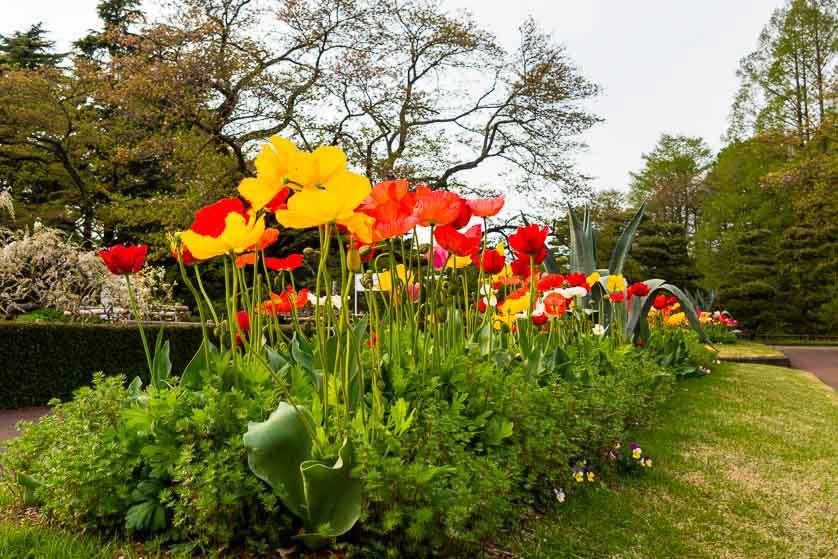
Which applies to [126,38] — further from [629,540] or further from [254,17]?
[629,540]

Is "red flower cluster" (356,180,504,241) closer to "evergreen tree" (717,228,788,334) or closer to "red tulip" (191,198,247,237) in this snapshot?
"red tulip" (191,198,247,237)

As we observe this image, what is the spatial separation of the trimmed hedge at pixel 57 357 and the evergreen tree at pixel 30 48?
20.2 m

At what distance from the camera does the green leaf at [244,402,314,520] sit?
5.08 feet

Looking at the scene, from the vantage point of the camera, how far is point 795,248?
Answer: 22.2m

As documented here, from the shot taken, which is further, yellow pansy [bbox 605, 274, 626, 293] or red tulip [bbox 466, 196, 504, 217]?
yellow pansy [bbox 605, 274, 626, 293]

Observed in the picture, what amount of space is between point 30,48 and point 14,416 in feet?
73.9

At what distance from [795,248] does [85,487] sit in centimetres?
2478

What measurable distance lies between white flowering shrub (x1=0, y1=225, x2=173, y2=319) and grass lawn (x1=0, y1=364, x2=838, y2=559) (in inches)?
379

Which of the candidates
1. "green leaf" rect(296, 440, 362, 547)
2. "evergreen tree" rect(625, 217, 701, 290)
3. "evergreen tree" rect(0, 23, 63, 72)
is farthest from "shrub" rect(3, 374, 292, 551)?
"evergreen tree" rect(0, 23, 63, 72)

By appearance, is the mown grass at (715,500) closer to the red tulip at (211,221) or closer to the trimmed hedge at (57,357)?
the red tulip at (211,221)

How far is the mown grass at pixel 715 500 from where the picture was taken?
7.12 feet

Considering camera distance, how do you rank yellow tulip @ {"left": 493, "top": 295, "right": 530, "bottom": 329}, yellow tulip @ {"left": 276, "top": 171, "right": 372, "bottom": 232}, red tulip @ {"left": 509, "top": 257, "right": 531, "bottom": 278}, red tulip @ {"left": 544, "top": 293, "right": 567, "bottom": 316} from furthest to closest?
red tulip @ {"left": 544, "top": 293, "right": 567, "bottom": 316}
yellow tulip @ {"left": 493, "top": 295, "right": 530, "bottom": 329}
red tulip @ {"left": 509, "top": 257, "right": 531, "bottom": 278}
yellow tulip @ {"left": 276, "top": 171, "right": 372, "bottom": 232}

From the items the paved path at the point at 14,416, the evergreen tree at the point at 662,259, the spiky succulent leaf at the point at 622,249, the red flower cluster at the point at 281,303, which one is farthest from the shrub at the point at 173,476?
the evergreen tree at the point at 662,259

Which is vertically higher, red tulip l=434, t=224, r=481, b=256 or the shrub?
red tulip l=434, t=224, r=481, b=256
